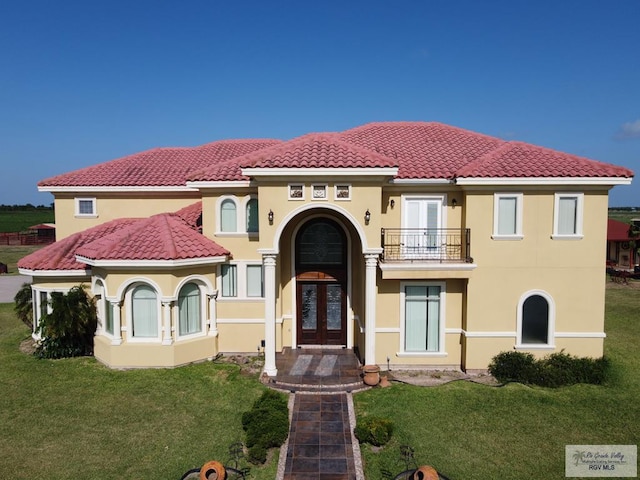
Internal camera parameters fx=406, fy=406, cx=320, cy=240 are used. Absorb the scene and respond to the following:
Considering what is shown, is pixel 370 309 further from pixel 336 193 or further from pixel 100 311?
pixel 100 311

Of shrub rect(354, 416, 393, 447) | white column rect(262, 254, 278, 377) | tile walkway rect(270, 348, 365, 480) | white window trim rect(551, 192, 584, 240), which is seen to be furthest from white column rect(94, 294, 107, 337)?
white window trim rect(551, 192, 584, 240)

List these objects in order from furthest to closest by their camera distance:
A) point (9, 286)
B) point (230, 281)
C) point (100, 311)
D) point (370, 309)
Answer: point (9, 286)
point (230, 281)
point (100, 311)
point (370, 309)

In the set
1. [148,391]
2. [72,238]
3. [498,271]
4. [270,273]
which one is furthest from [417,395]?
[72,238]

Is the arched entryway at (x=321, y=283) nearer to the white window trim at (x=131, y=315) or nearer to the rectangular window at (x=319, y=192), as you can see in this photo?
the rectangular window at (x=319, y=192)

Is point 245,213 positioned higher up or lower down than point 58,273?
higher up

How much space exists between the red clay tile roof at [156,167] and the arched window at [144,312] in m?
6.02

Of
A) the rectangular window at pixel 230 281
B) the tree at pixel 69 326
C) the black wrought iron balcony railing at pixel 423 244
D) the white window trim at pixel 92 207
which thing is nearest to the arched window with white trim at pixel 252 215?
the rectangular window at pixel 230 281

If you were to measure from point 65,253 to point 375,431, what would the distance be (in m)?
14.2

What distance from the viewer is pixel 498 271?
14.3 meters

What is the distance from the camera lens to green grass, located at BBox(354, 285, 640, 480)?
9492 mm

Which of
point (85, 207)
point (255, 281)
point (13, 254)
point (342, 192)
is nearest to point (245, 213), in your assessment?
point (255, 281)

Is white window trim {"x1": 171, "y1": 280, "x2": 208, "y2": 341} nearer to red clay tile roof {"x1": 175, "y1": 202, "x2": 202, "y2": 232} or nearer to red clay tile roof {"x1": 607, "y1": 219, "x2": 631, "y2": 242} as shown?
Answer: red clay tile roof {"x1": 175, "y1": 202, "x2": 202, "y2": 232}

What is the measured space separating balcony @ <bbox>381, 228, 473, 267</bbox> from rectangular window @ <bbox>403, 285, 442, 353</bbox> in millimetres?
1119

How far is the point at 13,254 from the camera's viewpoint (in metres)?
51.3
